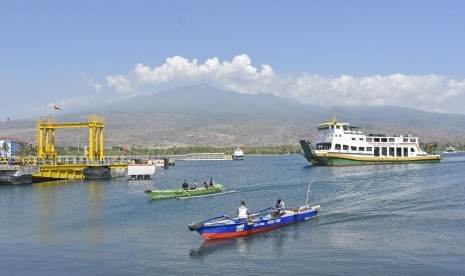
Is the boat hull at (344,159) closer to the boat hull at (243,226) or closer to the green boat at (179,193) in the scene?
the green boat at (179,193)

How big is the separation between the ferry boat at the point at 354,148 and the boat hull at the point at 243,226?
59025 millimetres

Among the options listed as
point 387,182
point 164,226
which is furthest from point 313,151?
point 164,226

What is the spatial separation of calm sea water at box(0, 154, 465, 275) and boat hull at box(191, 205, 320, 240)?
0.65 m

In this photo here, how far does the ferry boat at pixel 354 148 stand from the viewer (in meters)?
94.0

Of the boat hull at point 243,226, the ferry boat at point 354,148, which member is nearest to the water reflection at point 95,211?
the boat hull at point 243,226

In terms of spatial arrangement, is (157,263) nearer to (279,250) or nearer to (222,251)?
(222,251)

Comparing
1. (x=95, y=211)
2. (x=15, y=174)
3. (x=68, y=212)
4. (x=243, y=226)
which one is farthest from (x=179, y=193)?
(x=15, y=174)

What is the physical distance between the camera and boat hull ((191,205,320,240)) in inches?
1197

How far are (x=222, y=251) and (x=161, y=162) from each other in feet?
326

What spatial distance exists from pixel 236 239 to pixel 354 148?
69111 millimetres

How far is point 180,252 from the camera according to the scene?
28.1 metres

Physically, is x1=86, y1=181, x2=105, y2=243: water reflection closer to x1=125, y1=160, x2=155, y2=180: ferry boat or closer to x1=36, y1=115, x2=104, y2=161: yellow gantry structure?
x1=125, y1=160, x2=155, y2=180: ferry boat

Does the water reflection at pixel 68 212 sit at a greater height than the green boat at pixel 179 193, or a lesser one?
lesser

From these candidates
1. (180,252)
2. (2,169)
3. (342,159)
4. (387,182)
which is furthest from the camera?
(342,159)
